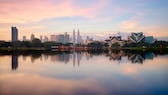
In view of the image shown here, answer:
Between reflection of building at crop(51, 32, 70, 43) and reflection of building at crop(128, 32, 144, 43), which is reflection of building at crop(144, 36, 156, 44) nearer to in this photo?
reflection of building at crop(128, 32, 144, 43)

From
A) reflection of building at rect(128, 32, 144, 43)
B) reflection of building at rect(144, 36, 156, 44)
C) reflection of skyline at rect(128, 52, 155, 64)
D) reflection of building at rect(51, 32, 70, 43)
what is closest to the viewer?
reflection of skyline at rect(128, 52, 155, 64)

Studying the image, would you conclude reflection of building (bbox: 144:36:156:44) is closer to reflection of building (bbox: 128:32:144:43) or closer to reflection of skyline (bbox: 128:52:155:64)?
reflection of building (bbox: 128:32:144:43)

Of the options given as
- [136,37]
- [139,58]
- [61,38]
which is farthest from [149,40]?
[139,58]

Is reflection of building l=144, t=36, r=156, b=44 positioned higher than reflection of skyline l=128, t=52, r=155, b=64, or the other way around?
reflection of building l=144, t=36, r=156, b=44

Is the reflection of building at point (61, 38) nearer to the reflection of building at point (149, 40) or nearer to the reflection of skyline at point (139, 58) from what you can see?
the reflection of building at point (149, 40)

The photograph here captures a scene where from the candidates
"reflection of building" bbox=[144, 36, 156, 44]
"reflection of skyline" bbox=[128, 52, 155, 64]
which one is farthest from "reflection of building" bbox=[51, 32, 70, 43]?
"reflection of skyline" bbox=[128, 52, 155, 64]

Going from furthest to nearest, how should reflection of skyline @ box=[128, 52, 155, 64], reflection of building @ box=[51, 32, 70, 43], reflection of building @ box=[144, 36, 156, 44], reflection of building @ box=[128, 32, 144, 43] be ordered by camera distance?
reflection of building @ box=[51, 32, 70, 43], reflection of building @ box=[144, 36, 156, 44], reflection of building @ box=[128, 32, 144, 43], reflection of skyline @ box=[128, 52, 155, 64]

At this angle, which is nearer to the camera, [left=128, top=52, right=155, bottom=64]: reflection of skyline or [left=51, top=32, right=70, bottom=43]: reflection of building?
[left=128, top=52, right=155, bottom=64]: reflection of skyline

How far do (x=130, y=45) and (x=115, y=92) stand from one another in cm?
6560

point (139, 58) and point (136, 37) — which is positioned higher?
point (136, 37)

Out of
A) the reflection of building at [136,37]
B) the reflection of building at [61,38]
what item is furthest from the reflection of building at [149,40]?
the reflection of building at [61,38]

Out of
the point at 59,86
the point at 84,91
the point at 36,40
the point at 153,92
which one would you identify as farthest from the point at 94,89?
the point at 36,40

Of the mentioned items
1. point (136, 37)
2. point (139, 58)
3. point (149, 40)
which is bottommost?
point (139, 58)

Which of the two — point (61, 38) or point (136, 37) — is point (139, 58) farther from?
point (61, 38)
